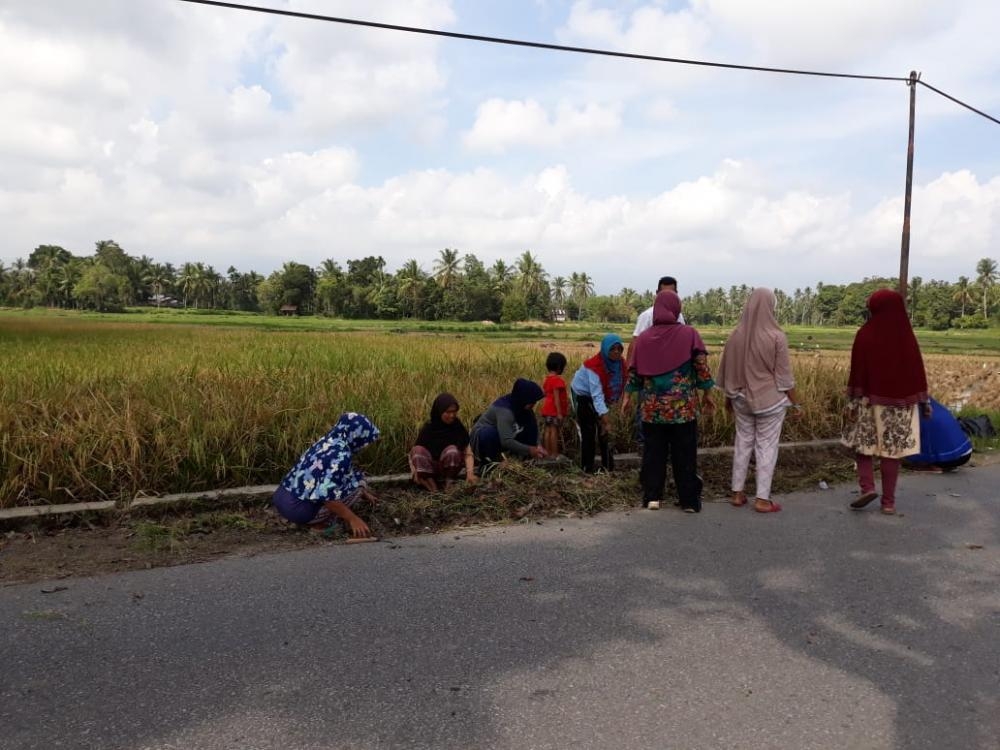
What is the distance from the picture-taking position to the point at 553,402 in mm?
6129

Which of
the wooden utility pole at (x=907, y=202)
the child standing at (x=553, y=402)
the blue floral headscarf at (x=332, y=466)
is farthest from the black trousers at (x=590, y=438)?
the wooden utility pole at (x=907, y=202)

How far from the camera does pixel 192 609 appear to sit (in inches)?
126

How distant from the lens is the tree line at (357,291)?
238 feet

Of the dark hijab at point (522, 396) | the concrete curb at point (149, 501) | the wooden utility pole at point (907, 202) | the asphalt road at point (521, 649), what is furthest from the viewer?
the wooden utility pole at point (907, 202)

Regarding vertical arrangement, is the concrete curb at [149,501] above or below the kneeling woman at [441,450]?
below

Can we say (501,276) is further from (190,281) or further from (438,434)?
(438,434)

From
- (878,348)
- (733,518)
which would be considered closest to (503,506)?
(733,518)

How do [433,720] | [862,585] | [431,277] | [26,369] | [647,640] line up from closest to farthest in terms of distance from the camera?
1. [433,720]
2. [647,640]
3. [862,585]
4. [26,369]
5. [431,277]

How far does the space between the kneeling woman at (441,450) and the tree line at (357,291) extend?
62443mm

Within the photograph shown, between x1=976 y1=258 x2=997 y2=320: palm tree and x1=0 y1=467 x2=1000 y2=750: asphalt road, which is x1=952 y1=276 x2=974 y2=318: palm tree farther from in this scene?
x1=0 y1=467 x2=1000 y2=750: asphalt road

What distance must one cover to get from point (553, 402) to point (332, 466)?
240 cm

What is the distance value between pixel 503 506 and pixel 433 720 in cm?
265

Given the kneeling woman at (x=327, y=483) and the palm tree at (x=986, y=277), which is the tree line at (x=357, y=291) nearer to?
the palm tree at (x=986, y=277)

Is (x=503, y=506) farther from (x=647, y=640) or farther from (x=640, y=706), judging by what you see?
(x=640, y=706)
